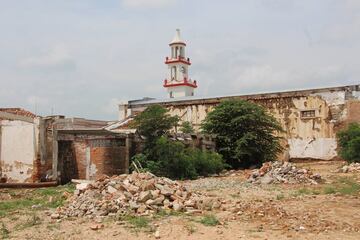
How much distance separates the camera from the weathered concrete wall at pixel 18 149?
1928 cm

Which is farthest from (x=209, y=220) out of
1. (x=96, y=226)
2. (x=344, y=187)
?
(x=344, y=187)

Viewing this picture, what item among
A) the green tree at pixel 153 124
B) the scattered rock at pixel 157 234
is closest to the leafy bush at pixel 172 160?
the green tree at pixel 153 124

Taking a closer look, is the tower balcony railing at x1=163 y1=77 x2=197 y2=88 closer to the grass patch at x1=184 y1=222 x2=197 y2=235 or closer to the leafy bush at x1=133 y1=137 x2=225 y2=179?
the leafy bush at x1=133 y1=137 x2=225 y2=179

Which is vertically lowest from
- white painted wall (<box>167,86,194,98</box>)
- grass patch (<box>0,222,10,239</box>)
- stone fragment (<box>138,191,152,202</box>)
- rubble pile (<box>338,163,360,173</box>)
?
grass patch (<box>0,222,10,239</box>)

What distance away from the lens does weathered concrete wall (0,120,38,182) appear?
19281 mm

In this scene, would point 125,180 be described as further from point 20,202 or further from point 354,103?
point 354,103

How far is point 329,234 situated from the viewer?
357 inches

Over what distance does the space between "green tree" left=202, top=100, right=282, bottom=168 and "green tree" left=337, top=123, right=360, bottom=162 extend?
3998mm

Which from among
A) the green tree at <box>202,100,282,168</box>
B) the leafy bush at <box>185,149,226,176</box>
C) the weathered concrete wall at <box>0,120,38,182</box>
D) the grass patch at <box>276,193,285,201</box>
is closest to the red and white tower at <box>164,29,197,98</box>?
the green tree at <box>202,100,282,168</box>

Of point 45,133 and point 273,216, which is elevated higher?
point 45,133

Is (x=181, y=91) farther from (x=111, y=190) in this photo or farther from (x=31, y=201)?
(x=111, y=190)

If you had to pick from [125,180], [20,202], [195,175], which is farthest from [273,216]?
[195,175]

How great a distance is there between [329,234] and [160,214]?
12.5 feet

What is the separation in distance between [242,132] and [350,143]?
6.25 meters
